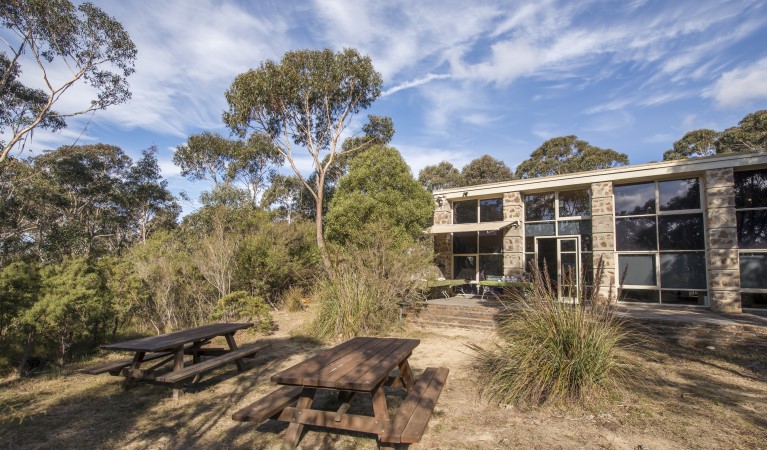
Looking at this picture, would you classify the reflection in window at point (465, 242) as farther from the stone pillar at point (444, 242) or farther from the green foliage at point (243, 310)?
the green foliage at point (243, 310)

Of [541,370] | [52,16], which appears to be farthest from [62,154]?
[541,370]

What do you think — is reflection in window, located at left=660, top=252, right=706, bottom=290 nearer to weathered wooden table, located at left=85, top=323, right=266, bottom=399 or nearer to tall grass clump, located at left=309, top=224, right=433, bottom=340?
tall grass clump, located at left=309, top=224, right=433, bottom=340

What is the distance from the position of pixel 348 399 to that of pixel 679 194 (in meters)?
9.89

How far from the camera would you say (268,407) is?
2926 mm

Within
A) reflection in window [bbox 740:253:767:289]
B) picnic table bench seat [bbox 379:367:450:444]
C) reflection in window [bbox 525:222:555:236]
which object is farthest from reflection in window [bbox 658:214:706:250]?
picnic table bench seat [bbox 379:367:450:444]

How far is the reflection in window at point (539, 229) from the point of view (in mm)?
11383

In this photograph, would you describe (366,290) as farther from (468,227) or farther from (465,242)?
(465,242)

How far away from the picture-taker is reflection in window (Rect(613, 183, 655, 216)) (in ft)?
32.3

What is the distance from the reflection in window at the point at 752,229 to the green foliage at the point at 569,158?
57.4 feet

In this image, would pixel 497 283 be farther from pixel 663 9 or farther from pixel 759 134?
pixel 759 134

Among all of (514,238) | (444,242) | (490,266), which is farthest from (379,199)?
(514,238)

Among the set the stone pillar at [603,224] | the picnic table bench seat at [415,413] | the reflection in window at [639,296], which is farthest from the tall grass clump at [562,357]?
the stone pillar at [603,224]

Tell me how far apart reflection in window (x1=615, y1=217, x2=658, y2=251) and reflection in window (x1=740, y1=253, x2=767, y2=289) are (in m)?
1.64

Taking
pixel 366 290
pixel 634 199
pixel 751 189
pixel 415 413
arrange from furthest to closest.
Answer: pixel 634 199 → pixel 751 189 → pixel 366 290 → pixel 415 413
